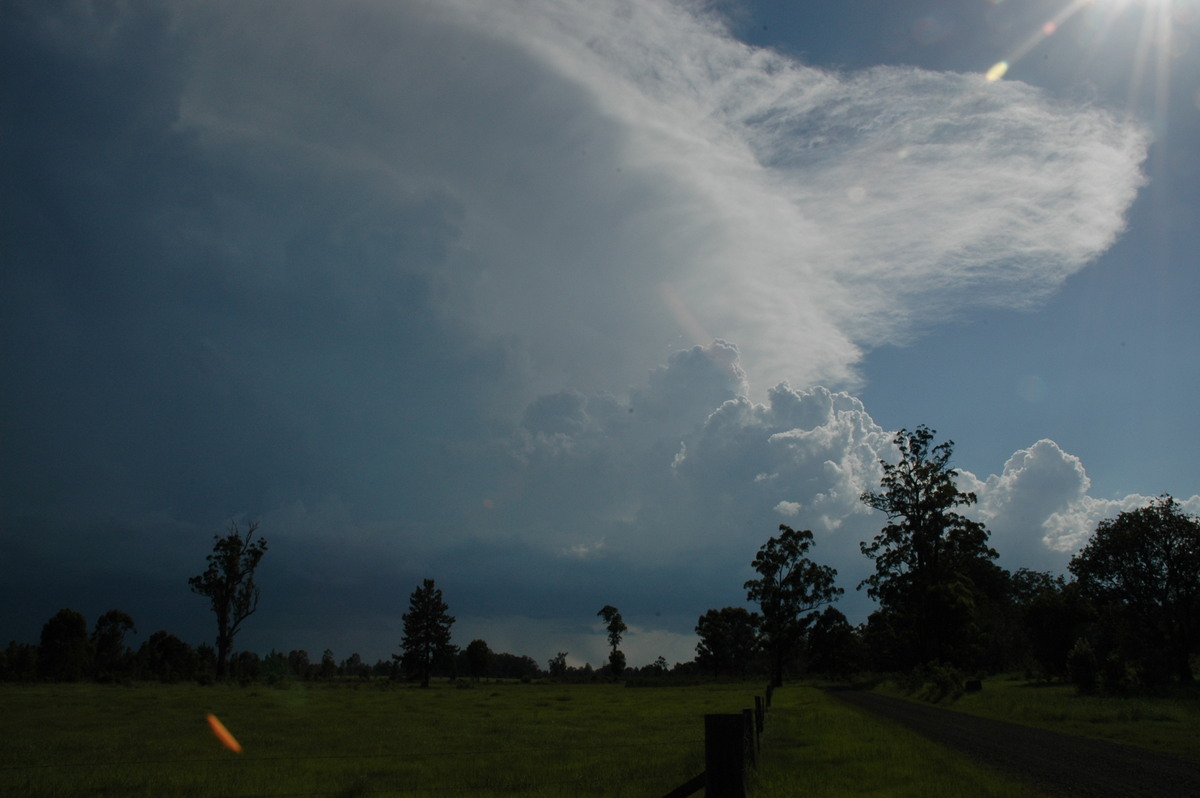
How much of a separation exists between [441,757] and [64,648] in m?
89.5

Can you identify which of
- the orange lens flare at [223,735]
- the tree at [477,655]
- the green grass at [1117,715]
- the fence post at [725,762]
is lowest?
the tree at [477,655]

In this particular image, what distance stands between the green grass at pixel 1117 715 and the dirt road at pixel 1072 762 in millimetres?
983

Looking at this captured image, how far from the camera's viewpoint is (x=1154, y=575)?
5112 centimetres

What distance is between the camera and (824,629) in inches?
3949

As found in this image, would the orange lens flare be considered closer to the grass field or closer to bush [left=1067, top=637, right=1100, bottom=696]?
the grass field

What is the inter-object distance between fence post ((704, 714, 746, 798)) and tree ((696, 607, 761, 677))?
133 meters

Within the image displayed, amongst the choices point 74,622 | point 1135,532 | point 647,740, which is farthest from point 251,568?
point 1135,532

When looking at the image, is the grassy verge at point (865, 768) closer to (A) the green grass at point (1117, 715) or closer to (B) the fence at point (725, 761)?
(A) the green grass at point (1117, 715)

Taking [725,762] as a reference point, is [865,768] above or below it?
below

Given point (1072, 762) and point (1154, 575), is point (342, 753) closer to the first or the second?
point (1072, 762)

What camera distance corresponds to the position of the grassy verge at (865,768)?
11.6m

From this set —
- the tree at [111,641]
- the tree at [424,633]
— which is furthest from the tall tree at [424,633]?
the tree at [111,641]

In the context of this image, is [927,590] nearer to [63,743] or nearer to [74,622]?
[63,743]

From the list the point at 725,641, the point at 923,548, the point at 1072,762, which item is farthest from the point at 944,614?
the point at 725,641
